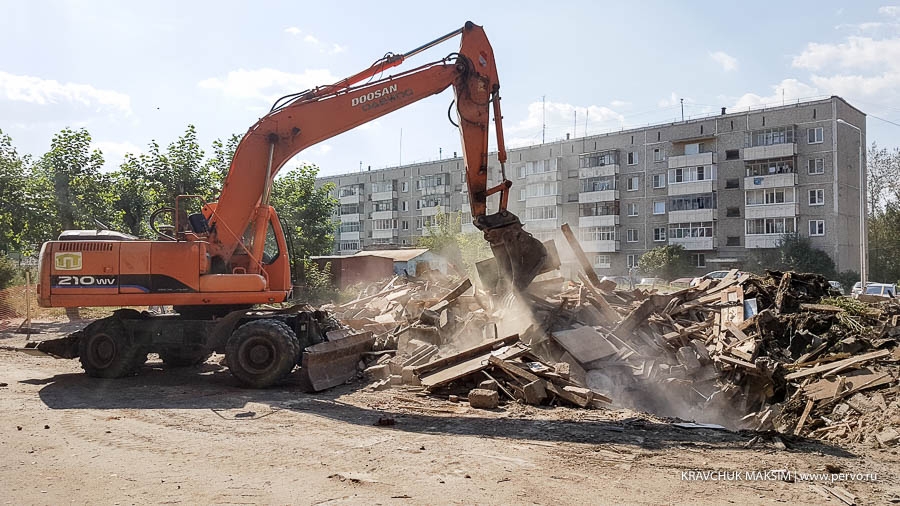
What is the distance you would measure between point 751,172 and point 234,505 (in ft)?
168

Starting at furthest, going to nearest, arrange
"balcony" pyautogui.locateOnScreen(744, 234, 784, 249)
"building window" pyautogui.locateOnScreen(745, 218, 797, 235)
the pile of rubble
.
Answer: "balcony" pyautogui.locateOnScreen(744, 234, 784, 249) → "building window" pyautogui.locateOnScreen(745, 218, 797, 235) → the pile of rubble

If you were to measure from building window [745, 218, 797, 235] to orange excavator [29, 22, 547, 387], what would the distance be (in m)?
42.6

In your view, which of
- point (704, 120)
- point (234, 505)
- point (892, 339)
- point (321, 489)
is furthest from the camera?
point (704, 120)

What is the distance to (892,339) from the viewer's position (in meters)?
10.4

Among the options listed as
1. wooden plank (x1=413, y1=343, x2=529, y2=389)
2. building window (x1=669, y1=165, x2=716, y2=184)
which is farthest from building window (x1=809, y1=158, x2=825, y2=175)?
wooden plank (x1=413, y1=343, x2=529, y2=389)

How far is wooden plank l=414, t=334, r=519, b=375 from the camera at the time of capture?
32.5ft

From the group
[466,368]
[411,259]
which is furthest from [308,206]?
[466,368]

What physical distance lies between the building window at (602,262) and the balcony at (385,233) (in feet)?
84.6

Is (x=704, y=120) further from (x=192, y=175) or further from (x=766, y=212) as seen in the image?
(x=192, y=175)

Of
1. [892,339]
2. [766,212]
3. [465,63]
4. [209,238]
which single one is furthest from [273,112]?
[766,212]

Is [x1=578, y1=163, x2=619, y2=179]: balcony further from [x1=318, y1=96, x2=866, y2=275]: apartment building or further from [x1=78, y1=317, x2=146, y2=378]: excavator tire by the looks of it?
[x1=78, y1=317, x2=146, y2=378]: excavator tire

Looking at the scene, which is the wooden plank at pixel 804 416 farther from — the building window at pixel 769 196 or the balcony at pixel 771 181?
the building window at pixel 769 196

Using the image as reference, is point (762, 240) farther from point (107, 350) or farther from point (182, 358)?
point (107, 350)

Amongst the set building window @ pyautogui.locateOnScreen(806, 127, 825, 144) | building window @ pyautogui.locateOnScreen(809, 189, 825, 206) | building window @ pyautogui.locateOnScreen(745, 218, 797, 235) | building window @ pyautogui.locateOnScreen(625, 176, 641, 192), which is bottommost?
building window @ pyautogui.locateOnScreen(745, 218, 797, 235)
